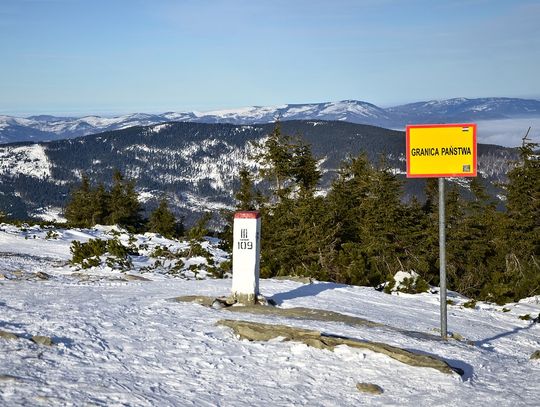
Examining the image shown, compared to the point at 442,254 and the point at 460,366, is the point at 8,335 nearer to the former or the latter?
the point at 460,366

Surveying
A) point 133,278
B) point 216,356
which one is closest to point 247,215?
point 216,356

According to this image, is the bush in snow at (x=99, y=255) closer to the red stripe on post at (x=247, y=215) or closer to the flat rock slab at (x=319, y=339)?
the red stripe on post at (x=247, y=215)

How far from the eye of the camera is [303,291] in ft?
47.1

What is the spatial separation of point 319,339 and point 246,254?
2981mm

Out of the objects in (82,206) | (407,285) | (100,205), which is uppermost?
(407,285)

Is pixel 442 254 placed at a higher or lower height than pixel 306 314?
higher

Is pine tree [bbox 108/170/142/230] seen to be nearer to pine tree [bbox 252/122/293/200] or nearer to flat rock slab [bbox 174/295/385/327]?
pine tree [bbox 252/122/293/200]

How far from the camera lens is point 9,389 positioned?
5.82 m

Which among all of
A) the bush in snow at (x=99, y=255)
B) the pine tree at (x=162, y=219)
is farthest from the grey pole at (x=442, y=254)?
the pine tree at (x=162, y=219)

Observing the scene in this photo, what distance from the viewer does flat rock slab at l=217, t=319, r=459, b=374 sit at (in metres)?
8.26

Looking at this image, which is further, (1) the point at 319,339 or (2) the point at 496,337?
(2) the point at 496,337

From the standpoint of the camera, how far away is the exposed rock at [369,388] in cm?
712

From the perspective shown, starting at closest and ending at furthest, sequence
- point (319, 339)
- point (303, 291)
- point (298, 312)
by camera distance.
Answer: point (319, 339), point (298, 312), point (303, 291)

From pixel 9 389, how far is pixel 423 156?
7.17 metres
